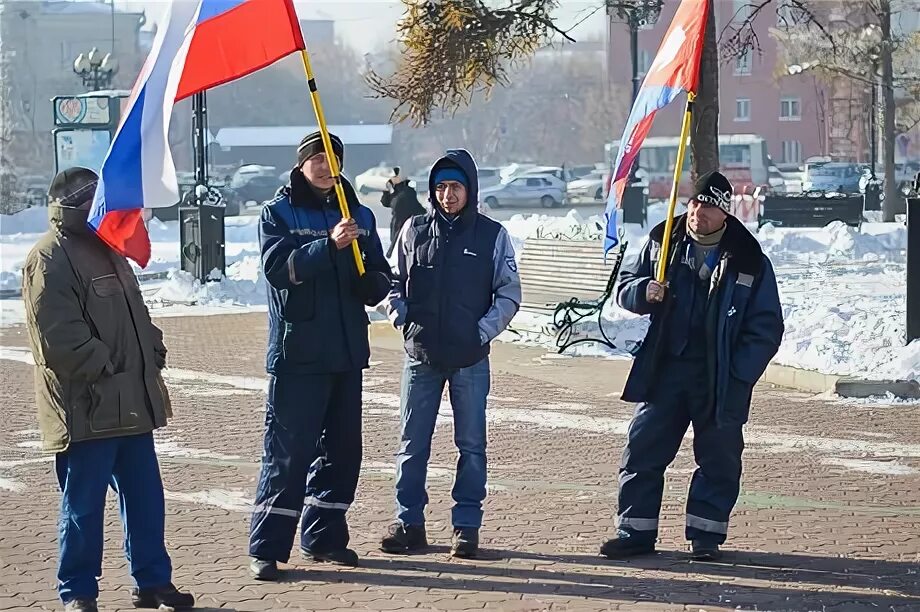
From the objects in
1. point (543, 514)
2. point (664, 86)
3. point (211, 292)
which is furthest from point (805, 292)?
point (664, 86)

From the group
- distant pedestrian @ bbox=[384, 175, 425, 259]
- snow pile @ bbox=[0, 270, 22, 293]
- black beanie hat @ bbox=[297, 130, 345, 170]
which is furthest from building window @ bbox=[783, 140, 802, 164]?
black beanie hat @ bbox=[297, 130, 345, 170]

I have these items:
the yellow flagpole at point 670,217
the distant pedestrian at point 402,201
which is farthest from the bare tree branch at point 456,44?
the yellow flagpole at point 670,217

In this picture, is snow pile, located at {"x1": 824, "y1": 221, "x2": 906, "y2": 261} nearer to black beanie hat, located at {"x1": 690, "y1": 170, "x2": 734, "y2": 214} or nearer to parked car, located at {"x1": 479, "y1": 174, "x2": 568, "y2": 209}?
black beanie hat, located at {"x1": 690, "y1": 170, "x2": 734, "y2": 214}

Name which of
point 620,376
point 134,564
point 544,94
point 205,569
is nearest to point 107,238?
point 134,564

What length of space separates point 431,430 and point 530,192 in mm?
48165

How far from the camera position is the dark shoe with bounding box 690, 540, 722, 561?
633cm

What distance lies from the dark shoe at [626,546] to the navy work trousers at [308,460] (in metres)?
1.23

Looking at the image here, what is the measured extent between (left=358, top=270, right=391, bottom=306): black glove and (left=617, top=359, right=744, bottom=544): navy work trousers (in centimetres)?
137

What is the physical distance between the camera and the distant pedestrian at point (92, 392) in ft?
17.5

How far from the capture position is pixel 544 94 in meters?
88.6

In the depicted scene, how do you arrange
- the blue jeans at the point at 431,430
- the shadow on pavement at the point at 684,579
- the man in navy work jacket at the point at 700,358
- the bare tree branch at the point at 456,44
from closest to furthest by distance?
the shadow on pavement at the point at 684,579, the man in navy work jacket at the point at 700,358, the blue jeans at the point at 431,430, the bare tree branch at the point at 456,44

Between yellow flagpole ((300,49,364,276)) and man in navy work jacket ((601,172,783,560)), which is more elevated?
yellow flagpole ((300,49,364,276))

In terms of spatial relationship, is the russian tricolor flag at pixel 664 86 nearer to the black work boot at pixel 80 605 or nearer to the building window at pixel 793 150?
the black work boot at pixel 80 605

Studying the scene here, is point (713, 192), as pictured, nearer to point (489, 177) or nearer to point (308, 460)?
point (308, 460)
